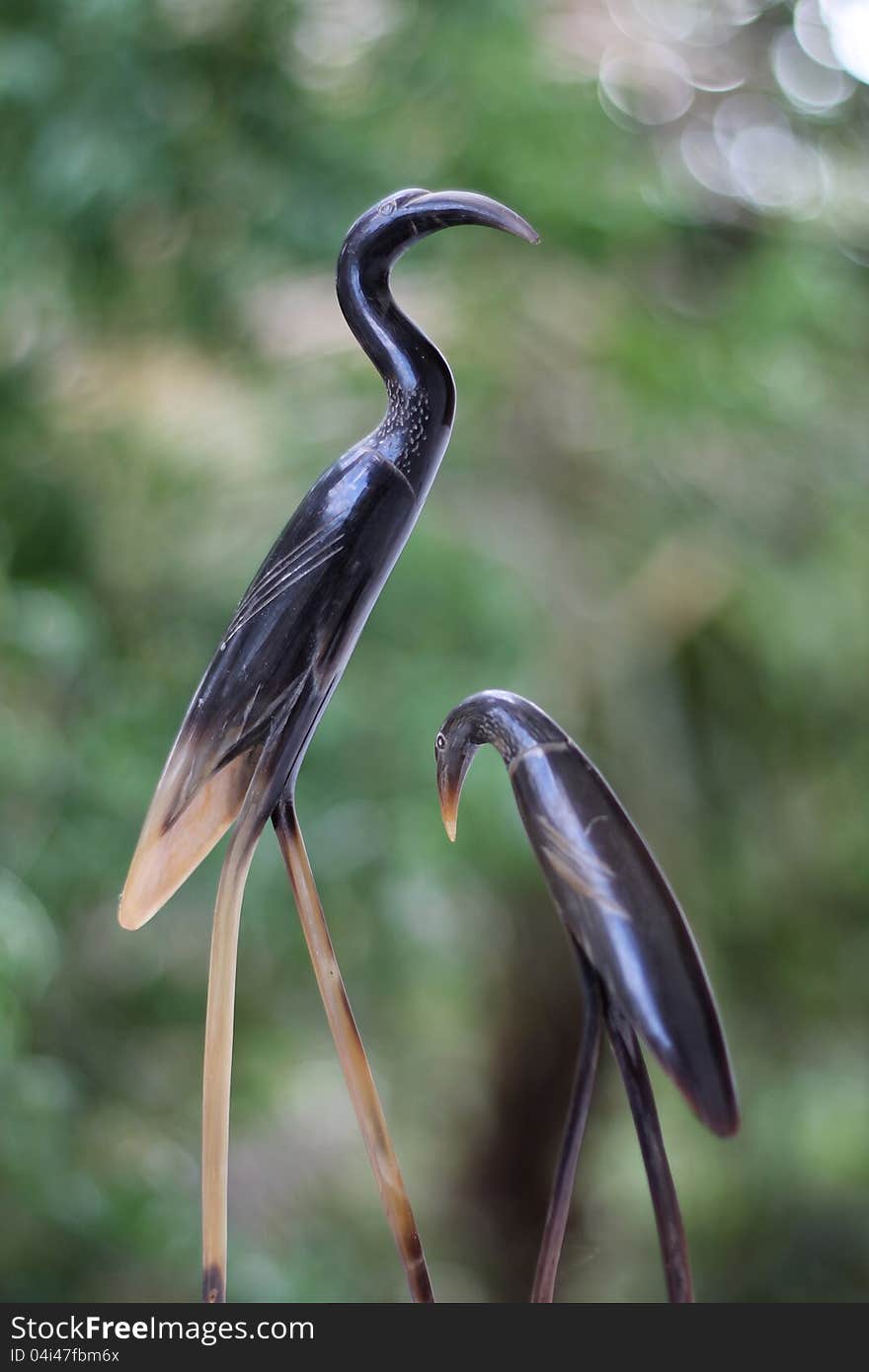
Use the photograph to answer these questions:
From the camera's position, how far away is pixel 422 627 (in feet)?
3.85

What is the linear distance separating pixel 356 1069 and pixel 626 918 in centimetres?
11

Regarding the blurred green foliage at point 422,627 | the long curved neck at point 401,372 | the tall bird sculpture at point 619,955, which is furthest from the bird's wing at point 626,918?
the blurred green foliage at point 422,627

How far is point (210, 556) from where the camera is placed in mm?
1239

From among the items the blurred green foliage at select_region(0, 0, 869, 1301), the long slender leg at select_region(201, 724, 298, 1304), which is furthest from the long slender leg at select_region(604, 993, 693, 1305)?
the blurred green foliage at select_region(0, 0, 869, 1301)

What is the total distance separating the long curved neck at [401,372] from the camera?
1.31 feet

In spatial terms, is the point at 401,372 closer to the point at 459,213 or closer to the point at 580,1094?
the point at 459,213

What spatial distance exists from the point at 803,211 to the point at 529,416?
1.27ft

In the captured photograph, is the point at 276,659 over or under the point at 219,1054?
over

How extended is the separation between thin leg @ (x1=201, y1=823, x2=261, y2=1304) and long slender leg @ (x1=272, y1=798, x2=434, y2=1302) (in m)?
0.02

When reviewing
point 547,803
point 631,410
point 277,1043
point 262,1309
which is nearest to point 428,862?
point 277,1043

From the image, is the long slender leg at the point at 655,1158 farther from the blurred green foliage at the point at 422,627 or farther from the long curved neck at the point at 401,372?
the blurred green foliage at the point at 422,627

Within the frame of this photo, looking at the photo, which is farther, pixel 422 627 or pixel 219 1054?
pixel 422 627

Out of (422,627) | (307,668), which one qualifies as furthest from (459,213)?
(422,627)

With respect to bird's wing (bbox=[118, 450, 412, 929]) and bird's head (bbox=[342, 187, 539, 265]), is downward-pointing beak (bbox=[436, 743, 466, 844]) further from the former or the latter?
bird's head (bbox=[342, 187, 539, 265])
